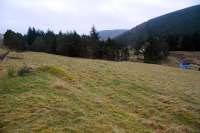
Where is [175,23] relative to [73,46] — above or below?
above

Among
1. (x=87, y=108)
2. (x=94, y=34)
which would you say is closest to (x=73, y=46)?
(x=94, y=34)

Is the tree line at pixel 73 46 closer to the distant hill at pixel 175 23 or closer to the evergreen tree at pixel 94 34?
the evergreen tree at pixel 94 34

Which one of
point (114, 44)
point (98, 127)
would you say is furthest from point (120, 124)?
point (114, 44)

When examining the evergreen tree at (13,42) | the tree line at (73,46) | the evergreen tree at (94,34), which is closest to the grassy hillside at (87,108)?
the tree line at (73,46)

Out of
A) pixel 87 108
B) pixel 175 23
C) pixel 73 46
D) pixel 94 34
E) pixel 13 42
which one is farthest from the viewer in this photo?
pixel 175 23

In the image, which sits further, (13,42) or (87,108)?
(13,42)

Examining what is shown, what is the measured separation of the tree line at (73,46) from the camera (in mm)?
50500

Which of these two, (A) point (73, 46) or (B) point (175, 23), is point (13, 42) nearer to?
(A) point (73, 46)

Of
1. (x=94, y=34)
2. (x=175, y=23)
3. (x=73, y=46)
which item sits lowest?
(x=73, y=46)

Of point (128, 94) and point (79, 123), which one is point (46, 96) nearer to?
point (79, 123)

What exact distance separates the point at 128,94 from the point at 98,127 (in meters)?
6.31

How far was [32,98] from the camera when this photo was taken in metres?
10.1

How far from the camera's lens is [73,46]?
50.7m

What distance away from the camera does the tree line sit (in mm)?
50500
